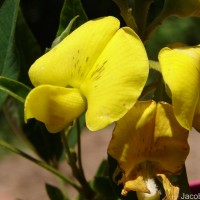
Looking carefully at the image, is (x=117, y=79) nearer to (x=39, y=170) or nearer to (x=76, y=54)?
(x=76, y=54)

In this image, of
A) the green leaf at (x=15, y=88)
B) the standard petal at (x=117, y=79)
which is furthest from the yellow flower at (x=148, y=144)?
the green leaf at (x=15, y=88)

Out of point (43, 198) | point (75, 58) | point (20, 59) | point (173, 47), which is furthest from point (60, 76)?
point (43, 198)

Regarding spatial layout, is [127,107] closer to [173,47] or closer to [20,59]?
[173,47]

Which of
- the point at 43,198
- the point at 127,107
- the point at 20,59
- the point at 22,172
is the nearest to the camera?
the point at 127,107

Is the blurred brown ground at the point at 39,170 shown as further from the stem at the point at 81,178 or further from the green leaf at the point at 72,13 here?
the green leaf at the point at 72,13

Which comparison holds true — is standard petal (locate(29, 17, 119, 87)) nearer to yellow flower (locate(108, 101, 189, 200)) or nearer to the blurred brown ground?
yellow flower (locate(108, 101, 189, 200))

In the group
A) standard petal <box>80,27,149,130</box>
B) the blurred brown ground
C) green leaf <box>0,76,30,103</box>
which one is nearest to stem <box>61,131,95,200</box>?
green leaf <box>0,76,30,103</box>
